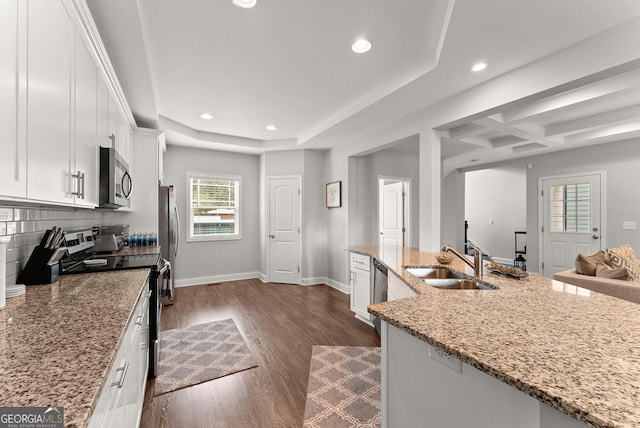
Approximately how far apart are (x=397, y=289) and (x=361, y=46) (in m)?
1.93

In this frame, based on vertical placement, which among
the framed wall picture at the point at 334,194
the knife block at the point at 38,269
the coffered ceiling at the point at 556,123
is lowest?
the knife block at the point at 38,269

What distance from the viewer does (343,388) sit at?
212 cm

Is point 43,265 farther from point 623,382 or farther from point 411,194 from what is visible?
point 411,194

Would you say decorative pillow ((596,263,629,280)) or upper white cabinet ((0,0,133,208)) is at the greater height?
upper white cabinet ((0,0,133,208))

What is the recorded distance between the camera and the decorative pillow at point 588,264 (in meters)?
3.12

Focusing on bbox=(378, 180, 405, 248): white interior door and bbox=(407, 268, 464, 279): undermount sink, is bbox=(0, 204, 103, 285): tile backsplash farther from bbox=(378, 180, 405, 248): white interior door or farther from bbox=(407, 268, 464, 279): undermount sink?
bbox=(378, 180, 405, 248): white interior door

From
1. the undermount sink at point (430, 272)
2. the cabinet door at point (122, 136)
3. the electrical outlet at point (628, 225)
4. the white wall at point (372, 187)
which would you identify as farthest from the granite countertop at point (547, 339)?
the electrical outlet at point (628, 225)

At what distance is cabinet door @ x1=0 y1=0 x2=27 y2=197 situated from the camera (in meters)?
0.89

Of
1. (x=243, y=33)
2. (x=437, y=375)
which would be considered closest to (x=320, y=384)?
(x=437, y=375)

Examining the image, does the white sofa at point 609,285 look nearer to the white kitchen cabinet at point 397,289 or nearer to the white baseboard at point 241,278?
the white kitchen cabinet at point 397,289

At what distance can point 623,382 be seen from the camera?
0.69 meters

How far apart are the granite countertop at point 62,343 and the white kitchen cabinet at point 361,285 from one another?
2.25m

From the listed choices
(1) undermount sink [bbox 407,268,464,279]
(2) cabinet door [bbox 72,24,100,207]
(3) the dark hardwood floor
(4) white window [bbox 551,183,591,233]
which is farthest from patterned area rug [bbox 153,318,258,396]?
(4) white window [bbox 551,183,591,233]

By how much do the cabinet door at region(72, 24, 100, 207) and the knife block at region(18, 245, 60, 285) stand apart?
330 millimetres
